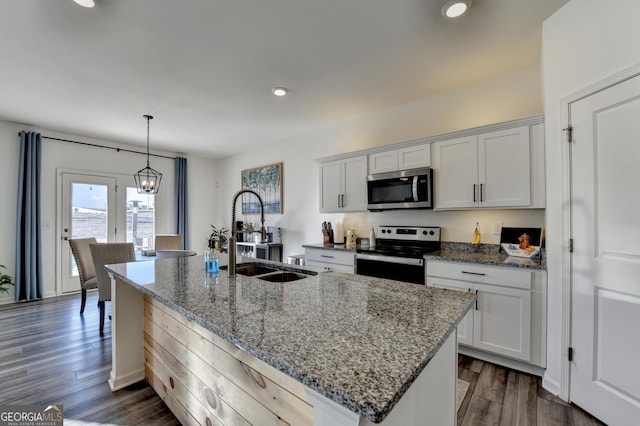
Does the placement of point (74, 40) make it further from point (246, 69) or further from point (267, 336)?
point (267, 336)

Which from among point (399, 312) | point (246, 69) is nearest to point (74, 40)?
point (246, 69)

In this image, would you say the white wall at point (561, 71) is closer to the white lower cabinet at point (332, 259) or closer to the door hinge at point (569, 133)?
the door hinge at point (569, 133)

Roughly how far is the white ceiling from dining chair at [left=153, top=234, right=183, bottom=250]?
1.92m

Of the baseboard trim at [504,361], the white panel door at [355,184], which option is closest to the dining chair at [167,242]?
the white panel door at [355,184]

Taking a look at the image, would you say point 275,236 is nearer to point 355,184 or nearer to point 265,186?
point 265,186

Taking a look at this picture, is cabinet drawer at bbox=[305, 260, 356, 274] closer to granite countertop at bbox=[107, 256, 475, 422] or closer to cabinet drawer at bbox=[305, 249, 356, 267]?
cabinet drawer at bbox=[305, 249, 356, 267]

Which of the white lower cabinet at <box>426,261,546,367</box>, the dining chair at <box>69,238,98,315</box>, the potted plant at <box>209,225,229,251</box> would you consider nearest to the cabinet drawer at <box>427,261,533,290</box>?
the white lower cabinet at <box>426,261,546,367</box>

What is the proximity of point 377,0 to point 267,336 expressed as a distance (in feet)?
6.74

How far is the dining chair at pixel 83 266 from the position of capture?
11.3 feet

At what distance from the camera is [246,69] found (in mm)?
2652

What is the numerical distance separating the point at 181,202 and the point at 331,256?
3943 mm

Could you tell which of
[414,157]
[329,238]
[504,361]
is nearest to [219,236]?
[329,238]

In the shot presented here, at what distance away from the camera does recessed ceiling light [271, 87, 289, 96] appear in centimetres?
304

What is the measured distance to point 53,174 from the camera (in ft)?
14.8
